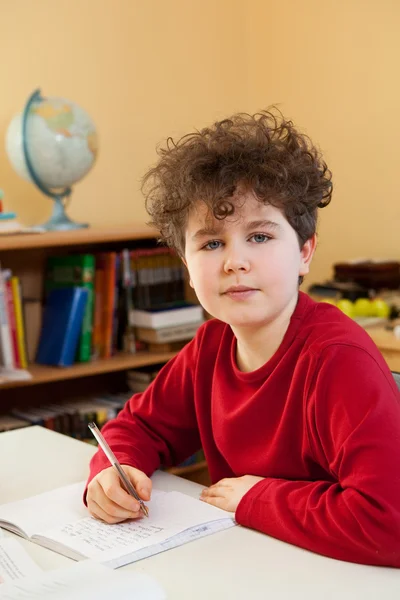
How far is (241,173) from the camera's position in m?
1.27

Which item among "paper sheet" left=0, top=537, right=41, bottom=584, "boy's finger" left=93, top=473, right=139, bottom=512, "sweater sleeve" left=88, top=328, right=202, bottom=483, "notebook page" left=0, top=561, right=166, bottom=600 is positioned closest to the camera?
"notebook page" left=0, top=561, right=166, bottom=600

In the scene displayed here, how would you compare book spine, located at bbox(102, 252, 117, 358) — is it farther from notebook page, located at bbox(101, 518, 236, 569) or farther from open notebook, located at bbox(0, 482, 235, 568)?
notebook page, located at bbox(101, 518, 236, 569)

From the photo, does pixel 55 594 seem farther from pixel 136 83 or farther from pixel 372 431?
pixel 136 83

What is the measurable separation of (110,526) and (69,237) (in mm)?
1548

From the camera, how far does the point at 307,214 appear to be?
4.35 feet

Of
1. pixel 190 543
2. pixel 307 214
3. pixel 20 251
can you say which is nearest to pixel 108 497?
pixel 190 543

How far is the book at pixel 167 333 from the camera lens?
9.68ft

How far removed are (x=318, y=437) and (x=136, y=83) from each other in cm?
237

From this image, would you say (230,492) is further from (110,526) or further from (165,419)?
(165,419)

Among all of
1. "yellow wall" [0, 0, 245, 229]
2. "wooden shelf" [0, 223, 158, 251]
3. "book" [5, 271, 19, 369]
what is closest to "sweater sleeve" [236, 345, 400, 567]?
"wooden shelf" [0, 223, 158, 251]

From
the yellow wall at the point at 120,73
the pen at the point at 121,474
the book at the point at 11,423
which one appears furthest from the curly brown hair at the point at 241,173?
the yellow wall at the point at 120,73

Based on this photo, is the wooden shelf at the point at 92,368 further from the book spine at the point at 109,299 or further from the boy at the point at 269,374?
the boy at the point at 269,374

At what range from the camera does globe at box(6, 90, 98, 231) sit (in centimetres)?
269

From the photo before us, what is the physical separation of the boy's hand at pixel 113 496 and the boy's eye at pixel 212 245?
36cm
